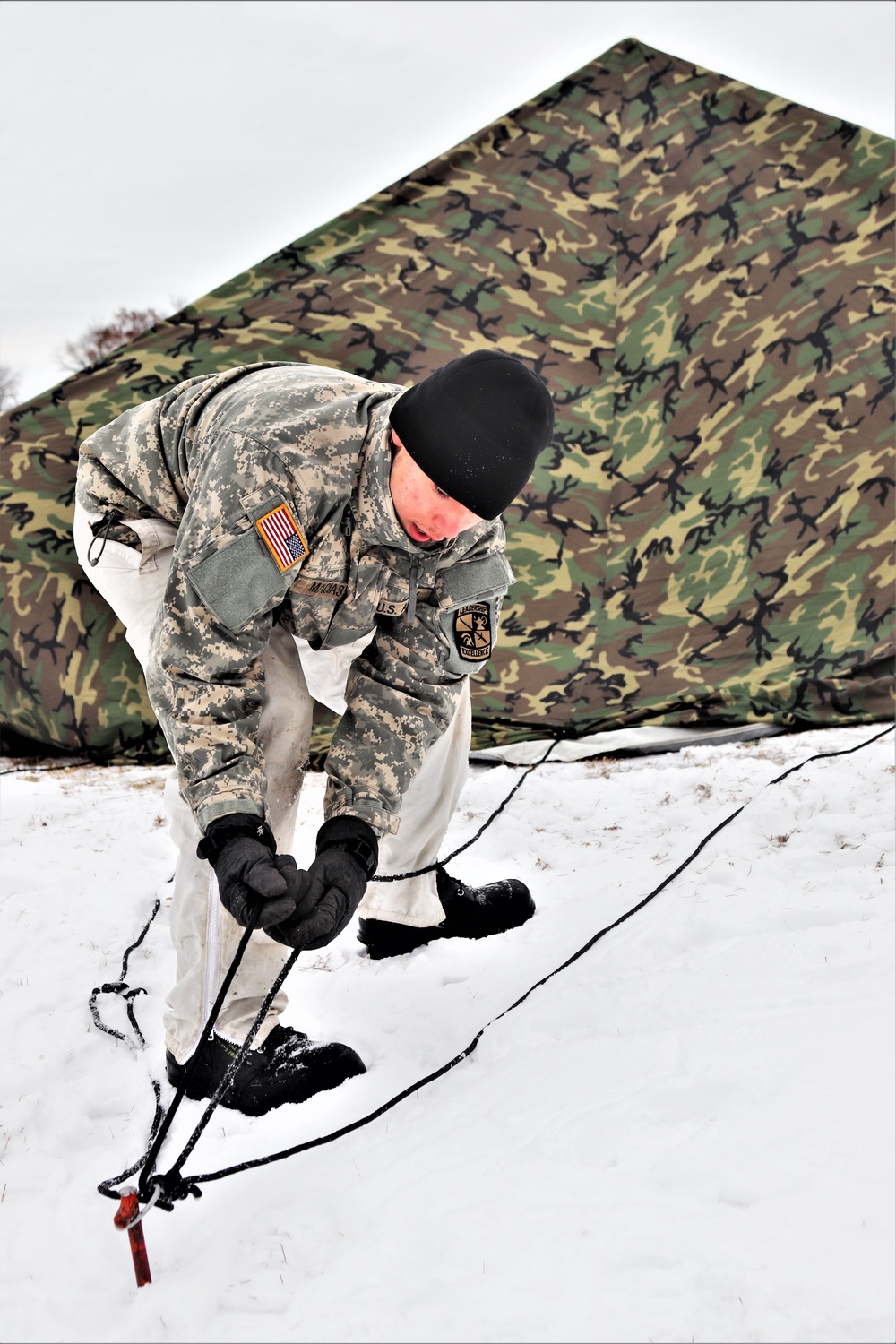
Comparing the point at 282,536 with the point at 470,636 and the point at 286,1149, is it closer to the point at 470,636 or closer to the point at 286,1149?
the point at 470,636

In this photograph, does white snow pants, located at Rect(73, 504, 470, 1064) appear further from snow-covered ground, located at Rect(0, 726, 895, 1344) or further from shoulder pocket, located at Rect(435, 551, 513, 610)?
shoulder pocket, located at Rect(435, 551, 513, 610)

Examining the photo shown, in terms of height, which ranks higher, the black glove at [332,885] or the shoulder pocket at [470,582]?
the shoulder pocket at [470,582]

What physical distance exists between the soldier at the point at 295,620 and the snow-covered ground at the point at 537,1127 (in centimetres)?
20

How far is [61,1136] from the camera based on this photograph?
1.49 meters

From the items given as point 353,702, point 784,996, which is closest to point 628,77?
point 353,702

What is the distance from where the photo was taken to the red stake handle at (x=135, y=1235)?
116 cm

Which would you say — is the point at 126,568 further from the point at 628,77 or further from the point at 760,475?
the point at 628,77

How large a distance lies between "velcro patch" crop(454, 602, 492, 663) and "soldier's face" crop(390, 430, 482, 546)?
0.25 m

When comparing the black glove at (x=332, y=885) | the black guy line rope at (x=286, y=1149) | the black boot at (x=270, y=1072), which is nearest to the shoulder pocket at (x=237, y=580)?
the black glove at (x=332, y=885)

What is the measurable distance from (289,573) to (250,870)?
48 centimetres

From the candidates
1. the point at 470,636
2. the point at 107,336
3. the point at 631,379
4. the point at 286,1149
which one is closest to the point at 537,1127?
the point at 286,1149

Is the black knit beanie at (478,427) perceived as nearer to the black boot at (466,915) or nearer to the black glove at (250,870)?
the black glove at (250,870)

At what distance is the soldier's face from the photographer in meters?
1.51

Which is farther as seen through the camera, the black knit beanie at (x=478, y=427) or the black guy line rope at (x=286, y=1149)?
the black knit beanie at (x=478, y=427)
